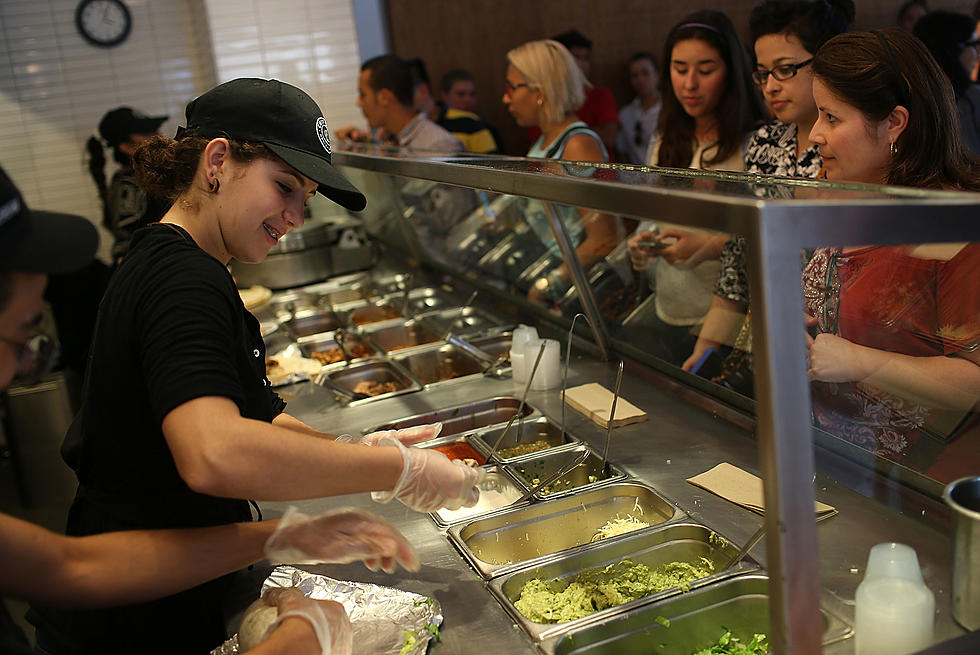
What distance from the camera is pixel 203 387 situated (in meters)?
1.11

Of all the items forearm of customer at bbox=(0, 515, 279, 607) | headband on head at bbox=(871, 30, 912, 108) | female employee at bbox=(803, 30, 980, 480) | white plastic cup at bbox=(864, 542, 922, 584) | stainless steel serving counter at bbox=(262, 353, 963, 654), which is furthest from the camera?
headband on head at bbox=(871, 30, 912, 108)

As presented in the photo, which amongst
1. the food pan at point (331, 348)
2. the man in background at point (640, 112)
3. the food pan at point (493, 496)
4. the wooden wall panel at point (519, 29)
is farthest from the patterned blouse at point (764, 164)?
the wooden wall panel at point (519, 29)

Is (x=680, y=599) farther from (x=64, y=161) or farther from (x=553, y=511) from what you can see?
(x=64, y=161)

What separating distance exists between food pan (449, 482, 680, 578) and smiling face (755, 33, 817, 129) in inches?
51.3

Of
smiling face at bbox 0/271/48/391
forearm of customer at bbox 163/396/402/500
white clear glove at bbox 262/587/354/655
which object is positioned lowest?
white clear glove at bbox 262/587/354/655

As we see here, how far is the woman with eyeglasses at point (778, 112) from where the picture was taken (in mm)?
2188

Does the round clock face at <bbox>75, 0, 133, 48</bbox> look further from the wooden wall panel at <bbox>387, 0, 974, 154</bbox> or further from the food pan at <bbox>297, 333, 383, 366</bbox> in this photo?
the food pan at <bbox>297, 333, 383, 366</bbox>

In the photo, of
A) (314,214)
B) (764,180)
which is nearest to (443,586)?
(764,180)

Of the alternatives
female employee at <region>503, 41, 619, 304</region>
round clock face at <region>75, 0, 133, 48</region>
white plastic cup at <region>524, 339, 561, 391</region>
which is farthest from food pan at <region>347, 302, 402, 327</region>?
round clock face at <region>75, 0, 133, 48</region>

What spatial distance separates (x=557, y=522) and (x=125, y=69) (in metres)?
5.59

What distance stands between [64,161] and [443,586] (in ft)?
18.9

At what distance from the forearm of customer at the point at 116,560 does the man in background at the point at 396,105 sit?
11.0 ft

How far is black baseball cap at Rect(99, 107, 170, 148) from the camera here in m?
4.87

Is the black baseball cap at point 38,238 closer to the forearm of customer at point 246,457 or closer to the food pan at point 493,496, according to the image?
the forearm of customer at point 246,457
